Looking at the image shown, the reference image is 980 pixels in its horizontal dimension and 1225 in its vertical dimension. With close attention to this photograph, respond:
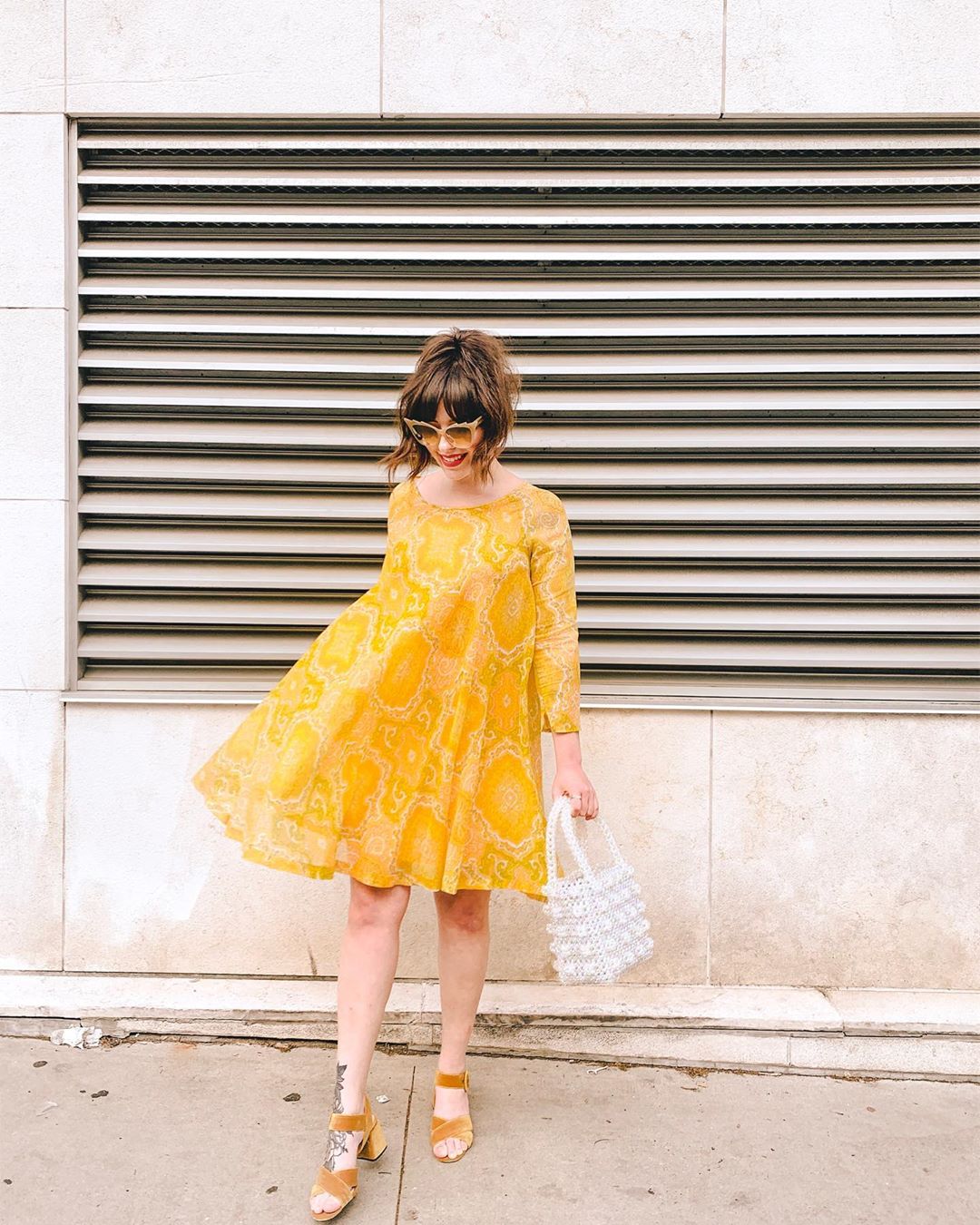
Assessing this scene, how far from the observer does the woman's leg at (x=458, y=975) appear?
2.99 meters

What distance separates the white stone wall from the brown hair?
4.34 ft

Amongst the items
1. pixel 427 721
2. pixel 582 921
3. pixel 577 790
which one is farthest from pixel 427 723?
pixel 582 921

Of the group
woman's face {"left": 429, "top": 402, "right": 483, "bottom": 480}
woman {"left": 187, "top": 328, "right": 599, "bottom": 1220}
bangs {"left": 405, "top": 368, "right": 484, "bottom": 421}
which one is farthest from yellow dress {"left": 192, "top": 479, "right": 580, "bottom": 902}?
bangs {"left": 405, "top": 368, "right": 484, "bottom": 421}

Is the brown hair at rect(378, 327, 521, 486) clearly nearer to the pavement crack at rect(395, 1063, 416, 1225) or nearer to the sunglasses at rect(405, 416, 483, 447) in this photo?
the sunglasses at rect(405, 416, 483, 447)

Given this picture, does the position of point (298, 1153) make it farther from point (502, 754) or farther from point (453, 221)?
point (453, 221)

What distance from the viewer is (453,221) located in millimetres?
3830

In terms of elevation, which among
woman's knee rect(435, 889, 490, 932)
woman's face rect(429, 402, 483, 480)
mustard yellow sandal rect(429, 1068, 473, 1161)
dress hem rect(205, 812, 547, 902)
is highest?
woman's face rect(429, 402, 483, 480)

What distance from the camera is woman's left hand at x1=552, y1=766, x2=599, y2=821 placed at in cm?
289

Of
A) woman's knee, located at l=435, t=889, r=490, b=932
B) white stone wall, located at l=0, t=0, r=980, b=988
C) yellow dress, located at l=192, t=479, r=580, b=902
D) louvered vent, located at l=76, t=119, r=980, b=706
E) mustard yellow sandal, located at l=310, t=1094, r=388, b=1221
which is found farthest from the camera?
louvered vent, located at l=76, t=119, r=980, b=706

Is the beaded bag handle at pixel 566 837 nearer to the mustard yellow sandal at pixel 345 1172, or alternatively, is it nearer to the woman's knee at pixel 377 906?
the woman's knee at pixel 377 906

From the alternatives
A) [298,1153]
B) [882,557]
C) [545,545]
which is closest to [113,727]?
[298,1153]

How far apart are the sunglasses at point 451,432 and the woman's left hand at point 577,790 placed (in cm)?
91

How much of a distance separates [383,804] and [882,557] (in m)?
2.09

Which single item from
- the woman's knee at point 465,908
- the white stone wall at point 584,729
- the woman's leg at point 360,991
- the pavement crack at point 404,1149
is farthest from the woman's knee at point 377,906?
the white stone wall at point 584,729
